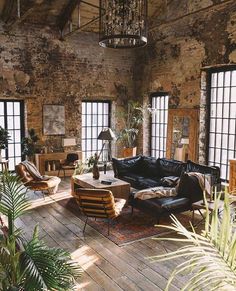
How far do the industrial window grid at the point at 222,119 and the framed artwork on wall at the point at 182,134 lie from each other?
44cm

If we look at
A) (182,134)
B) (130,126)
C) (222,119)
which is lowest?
(182,134)

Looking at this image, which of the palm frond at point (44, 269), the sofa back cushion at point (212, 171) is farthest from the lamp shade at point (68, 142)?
the palm frond at point (44, 269)

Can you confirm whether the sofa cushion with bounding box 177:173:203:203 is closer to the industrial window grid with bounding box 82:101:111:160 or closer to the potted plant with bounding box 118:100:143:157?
the potted plant with bounding box 118:100:143:157

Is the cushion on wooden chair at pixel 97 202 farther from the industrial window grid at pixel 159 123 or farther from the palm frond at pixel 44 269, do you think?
the industrial window grid at pixel 159 123

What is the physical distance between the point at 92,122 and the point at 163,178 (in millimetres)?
4665

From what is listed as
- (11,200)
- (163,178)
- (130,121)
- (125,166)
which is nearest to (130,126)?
(130,121)

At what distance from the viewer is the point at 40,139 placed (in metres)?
10.2

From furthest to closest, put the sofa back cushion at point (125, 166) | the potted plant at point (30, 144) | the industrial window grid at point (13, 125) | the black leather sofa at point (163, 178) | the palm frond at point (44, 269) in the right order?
1. the industrial window grid at point (13, 125)
2. the potted plant at point (30, 144)
3. the sofa back cushion at point (125, 166)
4. the black leather sofa at point (163, 178)
5. the palm frond at point (44, 269)

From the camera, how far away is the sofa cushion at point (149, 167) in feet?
26.9

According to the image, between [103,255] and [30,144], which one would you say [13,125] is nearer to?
[30,144]

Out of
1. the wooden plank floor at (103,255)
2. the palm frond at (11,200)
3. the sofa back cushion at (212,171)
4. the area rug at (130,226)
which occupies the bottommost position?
the wooden plank floor at (103,255)

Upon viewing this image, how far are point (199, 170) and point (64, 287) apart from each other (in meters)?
4.91

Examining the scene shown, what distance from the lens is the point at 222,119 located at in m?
8.77

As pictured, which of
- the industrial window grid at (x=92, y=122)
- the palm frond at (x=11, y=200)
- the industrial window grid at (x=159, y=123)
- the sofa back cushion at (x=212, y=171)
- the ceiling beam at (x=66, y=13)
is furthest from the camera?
the industrial window grid at (x=92, y=122)
